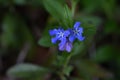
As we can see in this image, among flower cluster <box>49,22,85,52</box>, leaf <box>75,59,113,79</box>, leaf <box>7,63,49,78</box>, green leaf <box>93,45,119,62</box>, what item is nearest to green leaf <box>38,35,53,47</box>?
flower cluster <box>49,22,85,52</box>

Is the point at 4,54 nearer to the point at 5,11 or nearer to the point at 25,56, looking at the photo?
the point at 25,56

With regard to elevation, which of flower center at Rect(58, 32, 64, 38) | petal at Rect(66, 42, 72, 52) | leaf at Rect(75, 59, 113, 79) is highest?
leaf at Rect(75, 59, 113, 79)

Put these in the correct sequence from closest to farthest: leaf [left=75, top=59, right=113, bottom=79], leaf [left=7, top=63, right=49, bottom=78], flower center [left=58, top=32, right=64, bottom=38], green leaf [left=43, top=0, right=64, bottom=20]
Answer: flower center [left=58, top=32, right=64, bottom=38] < green leaf [left=43, top=0, right=64, bottom=20] < leaf [left=7, top=63, right=49, bottom=78] < leaf [left=75, top=59, right=113, bottom=79]

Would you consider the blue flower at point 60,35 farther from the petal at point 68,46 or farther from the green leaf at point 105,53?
the green leaf at point 105,53

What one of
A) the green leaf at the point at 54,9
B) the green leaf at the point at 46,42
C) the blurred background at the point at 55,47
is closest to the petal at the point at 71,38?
the green leaf at the point at 46,42

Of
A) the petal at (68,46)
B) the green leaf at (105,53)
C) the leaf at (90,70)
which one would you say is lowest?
the petal at (68,46)

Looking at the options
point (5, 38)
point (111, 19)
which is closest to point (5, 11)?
point (5, 38)

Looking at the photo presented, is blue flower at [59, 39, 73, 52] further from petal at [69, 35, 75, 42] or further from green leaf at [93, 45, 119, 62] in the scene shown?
green leaf at [93, 45, 119, 62]

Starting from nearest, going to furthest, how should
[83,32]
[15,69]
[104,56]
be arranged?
[83,32] → [15,69] → [104,56]
